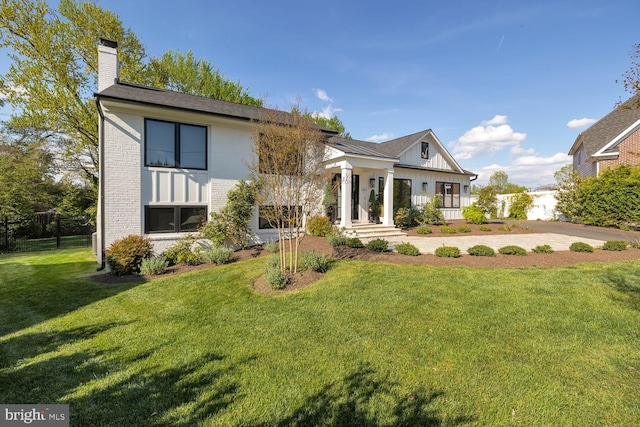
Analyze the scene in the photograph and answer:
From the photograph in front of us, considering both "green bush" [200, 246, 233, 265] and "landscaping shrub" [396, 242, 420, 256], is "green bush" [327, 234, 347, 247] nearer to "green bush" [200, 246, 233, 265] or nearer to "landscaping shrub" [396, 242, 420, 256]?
"landscaping shrub" [396, 242, 420, 256]

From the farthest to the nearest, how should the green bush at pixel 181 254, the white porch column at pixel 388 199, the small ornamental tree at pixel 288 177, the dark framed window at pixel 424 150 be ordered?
the dark framed window at pixel 424 150
the white porch column at pixel 388 199
the green bush at pixel 181 254
the small ornamental tree at pixel 288 177

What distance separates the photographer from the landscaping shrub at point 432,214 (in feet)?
55.3

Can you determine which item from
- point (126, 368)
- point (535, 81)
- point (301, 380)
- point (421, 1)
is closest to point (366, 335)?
point (301, 380)

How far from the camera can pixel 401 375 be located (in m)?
2.96

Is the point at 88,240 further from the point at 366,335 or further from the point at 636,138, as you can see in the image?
the point at 636,138

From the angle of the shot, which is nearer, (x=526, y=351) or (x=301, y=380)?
(x=301, y=380)

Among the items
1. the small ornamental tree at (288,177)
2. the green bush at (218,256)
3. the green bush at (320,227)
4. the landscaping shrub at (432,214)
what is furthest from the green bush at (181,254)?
the landscaping shrub at (432,214)

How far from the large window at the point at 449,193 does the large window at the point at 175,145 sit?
16001 mm

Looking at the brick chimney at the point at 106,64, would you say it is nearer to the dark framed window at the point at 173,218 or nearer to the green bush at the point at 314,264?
the dark framed window at the point at 173,218

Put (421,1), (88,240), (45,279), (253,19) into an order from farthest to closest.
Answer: (88,240)
(253,19)
(421,1)
(45,279)

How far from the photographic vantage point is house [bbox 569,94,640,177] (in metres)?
16.4

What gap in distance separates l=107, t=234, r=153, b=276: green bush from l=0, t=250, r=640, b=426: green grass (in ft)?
6.01

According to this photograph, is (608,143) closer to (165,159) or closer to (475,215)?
(475,215)

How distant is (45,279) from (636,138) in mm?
30178
